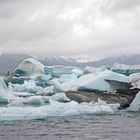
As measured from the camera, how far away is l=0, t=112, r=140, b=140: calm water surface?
1524 centimetres

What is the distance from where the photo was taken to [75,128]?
57.2 feet

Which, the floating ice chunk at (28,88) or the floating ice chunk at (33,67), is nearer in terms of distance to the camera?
the floating ice chunk at (28,88)

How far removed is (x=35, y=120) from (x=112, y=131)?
437 cm

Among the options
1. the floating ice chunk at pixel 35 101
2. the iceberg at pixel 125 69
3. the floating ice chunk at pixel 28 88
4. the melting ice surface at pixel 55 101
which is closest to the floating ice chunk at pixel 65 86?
the melting ice surface at pixel 55 101

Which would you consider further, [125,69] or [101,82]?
[125,69]

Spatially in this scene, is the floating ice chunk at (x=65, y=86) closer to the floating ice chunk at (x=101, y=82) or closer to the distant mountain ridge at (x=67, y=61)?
the floating ice chunk at (x=101, y=82)

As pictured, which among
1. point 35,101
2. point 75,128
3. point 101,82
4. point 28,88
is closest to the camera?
point 75,128

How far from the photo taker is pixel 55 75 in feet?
151

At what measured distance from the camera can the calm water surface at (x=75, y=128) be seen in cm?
1524

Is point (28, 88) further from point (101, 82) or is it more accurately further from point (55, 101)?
point (55, 101)

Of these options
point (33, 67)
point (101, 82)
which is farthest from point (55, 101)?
point (33, 67)

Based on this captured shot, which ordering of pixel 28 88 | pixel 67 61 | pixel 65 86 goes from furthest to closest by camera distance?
pixel 67 61, pixel 28 88, pixel 65 86

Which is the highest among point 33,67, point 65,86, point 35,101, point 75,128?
point 33,67

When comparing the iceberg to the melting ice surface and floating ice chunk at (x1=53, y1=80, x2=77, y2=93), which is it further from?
floating ice chunk at (x1=53, y1=80, x2=77, y2=93)
